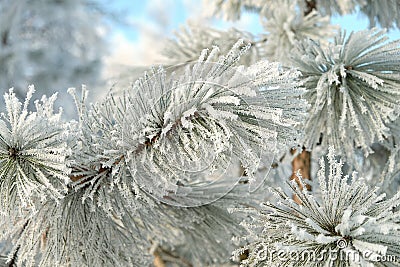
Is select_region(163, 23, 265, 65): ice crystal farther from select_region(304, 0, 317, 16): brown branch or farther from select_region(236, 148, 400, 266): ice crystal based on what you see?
select_region(236, 148, 400, 266): ice crystal

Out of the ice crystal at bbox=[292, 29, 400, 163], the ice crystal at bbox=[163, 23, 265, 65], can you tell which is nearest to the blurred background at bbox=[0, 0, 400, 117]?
the ice crystal at bbox=[163, 23, 265, 65]

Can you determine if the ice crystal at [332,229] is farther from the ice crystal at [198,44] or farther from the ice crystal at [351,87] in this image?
the ice crystal at [198,44]

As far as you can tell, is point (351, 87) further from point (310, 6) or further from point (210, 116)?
point (310, 6)

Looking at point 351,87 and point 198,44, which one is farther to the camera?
point 198,44

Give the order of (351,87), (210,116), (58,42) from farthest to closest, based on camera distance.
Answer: (58,42) → (351,87) → (210,116)

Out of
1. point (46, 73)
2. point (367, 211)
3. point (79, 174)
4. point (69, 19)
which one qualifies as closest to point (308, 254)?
point (367, 211)

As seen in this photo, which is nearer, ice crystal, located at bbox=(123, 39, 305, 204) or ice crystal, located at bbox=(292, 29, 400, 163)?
ice crystal, located at bbox=(123, 39, 305, 204)

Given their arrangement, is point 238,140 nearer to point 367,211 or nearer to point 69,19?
point 367,211

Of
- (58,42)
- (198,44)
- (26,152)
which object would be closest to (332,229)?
(26,152)

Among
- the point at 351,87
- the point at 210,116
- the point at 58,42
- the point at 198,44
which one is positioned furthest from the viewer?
the point at 58,42
